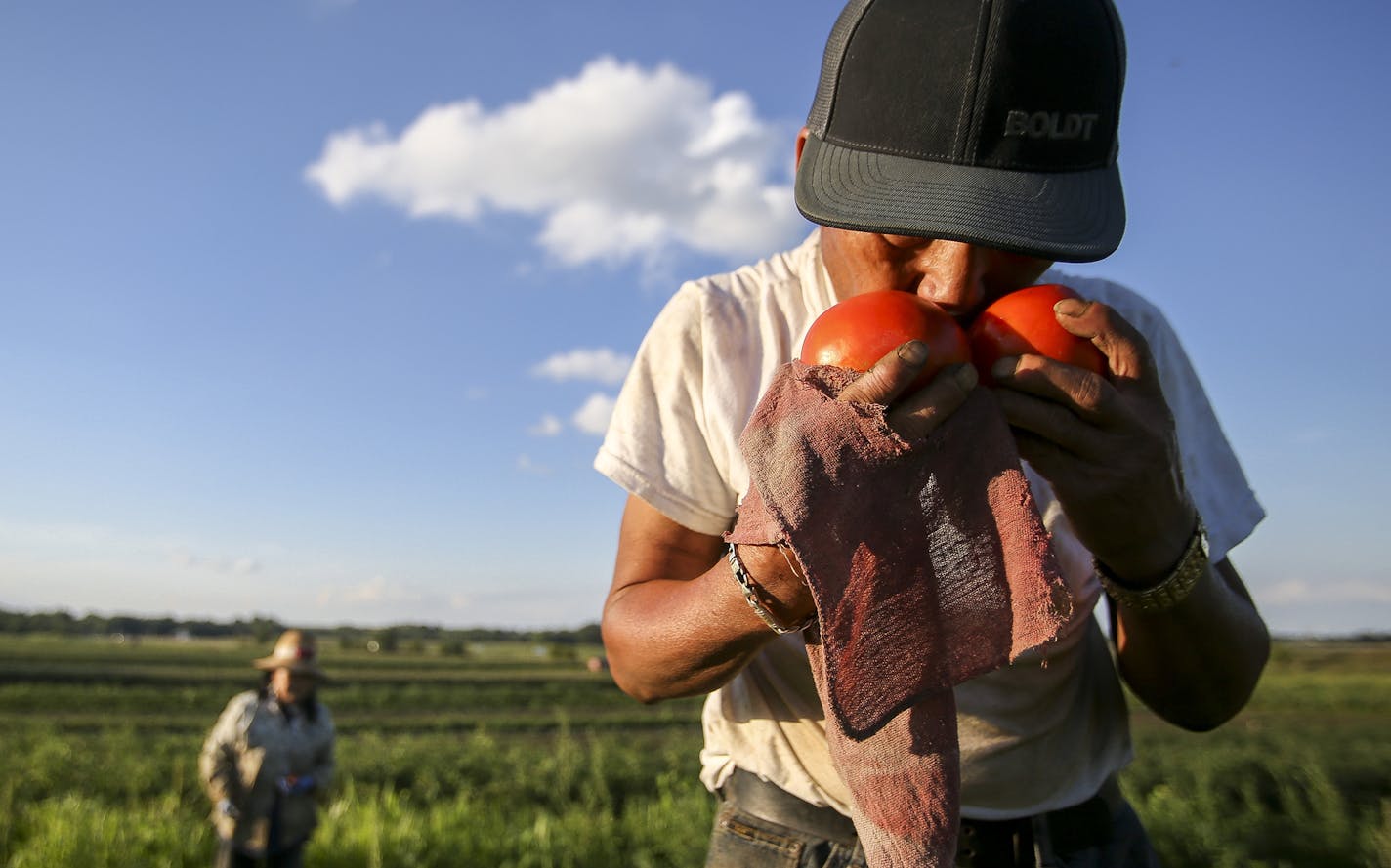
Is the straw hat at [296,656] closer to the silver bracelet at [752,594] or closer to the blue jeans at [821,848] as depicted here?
the blue jeans at [821,848]

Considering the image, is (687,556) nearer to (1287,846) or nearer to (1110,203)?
(1110,203)

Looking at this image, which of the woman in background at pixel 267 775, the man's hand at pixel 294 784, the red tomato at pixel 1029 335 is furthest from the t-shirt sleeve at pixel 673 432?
the man's hand at pixel 294 784

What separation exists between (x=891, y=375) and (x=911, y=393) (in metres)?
0.08

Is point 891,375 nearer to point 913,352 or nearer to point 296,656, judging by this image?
point 913,352

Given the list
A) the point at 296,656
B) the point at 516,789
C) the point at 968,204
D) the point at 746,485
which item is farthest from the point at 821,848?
the point at 516,789


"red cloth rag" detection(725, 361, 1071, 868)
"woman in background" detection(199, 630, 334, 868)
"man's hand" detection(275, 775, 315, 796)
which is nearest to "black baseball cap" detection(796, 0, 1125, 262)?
"red cloth rag" detection(725, 361, 1071, 868)

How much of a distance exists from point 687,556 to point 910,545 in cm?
54

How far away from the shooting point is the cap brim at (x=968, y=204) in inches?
50.3

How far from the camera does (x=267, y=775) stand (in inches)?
293

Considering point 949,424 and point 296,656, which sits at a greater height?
point 949,424

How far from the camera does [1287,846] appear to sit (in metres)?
10.1

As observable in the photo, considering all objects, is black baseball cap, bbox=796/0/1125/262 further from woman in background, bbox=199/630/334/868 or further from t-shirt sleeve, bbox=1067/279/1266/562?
woman in background, bbox=199/630/334/868

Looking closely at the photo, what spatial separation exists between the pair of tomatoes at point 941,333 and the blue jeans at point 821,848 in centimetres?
74

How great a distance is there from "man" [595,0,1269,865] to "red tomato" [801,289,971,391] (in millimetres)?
66
